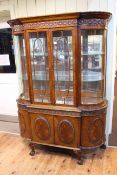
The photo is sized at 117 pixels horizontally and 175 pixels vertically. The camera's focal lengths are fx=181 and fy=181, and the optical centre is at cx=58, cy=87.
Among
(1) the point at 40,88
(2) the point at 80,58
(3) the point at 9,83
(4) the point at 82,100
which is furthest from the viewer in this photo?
(3) the point at 9,83

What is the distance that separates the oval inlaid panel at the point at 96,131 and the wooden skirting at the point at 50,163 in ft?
1.02

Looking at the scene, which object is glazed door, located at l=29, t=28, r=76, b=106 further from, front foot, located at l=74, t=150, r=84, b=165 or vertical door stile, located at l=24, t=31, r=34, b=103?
front foot, located at l=74, t=150, r=84, b=165

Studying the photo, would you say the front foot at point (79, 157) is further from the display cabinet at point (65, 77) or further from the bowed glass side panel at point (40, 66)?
the bowed glass side panel at point (40, 66)

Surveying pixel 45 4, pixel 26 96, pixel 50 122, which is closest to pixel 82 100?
pixel 50 122

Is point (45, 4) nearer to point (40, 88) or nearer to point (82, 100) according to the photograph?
point (40, 88)

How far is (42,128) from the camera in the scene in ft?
8.56

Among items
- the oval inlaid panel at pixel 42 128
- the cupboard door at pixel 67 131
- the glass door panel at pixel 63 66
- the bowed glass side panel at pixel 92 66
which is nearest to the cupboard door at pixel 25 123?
the oval inlaid panel at pixel 42 128

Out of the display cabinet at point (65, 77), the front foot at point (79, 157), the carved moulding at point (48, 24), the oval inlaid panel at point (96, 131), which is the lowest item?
the front foot at point (79, 157)

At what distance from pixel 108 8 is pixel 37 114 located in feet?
5.77

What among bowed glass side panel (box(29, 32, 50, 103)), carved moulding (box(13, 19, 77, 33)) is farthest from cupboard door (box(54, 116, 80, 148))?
carved moulding (box(13, 19, 77, 33))

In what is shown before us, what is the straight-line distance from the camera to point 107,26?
2408 millimetres

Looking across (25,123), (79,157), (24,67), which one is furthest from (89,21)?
(79,157)

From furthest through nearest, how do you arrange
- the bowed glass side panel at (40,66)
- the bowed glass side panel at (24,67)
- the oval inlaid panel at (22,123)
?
the oval inlaid panel at (22,123) → the bowed glass side panel at (24,67) → the bowed glass side panel at (40,66)

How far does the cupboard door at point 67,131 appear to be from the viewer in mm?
2428
